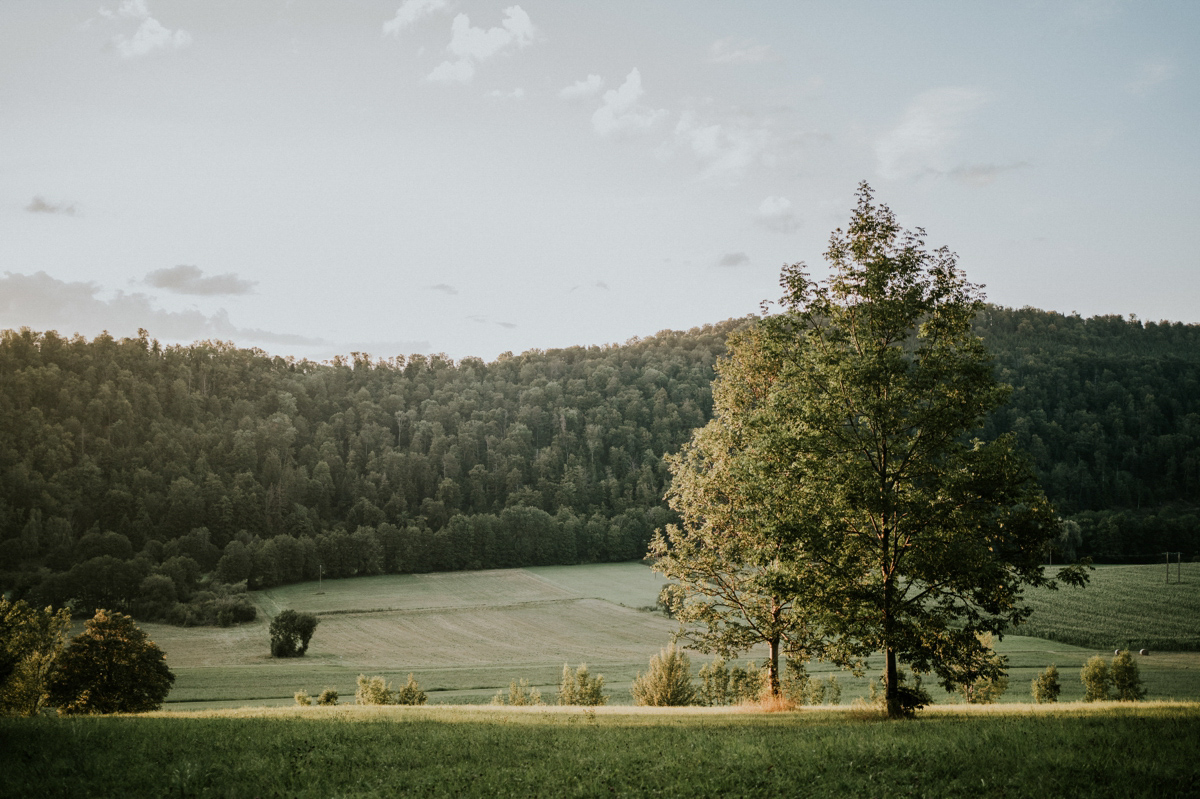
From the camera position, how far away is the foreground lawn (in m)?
9.92

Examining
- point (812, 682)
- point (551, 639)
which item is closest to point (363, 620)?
point (551, 639)

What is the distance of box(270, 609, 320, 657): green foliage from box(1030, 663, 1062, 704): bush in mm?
65837

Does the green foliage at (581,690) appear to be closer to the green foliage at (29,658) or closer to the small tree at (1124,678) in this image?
the green foliage at (29,658)

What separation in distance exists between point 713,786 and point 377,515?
132 m

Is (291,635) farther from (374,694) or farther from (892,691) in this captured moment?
(892,691)

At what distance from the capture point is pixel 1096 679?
50.8 m

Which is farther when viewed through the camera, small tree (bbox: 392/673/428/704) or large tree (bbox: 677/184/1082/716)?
small tree (bbox: 392/673/428/704)

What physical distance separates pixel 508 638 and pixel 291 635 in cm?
2298

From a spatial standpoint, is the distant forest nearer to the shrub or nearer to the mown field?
the mown field

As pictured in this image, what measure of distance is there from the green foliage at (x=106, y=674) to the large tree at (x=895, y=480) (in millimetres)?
36515

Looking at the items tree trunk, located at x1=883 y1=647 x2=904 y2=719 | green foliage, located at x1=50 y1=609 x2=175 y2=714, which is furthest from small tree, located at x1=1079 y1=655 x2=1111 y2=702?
green foliage, located at x1=50 y1=609 x2=175 y2=714

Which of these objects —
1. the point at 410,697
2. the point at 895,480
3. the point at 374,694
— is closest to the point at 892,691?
the point at 895,480

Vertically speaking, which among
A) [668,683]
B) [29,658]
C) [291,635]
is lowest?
[291,635]

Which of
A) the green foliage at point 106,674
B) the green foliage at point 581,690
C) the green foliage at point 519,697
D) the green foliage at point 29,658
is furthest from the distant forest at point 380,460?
the green foliage at point 581,690
